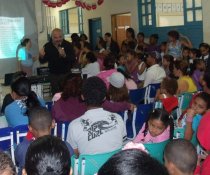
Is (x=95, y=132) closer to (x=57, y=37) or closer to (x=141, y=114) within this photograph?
(x=141, y=114)

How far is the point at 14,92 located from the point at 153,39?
6008mm

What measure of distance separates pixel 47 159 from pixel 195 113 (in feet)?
6.91

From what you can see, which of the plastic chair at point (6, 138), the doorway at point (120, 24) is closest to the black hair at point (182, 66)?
the plastic chair at point (6, 138)

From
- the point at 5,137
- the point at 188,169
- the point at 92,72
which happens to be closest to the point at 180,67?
the point at 92,72

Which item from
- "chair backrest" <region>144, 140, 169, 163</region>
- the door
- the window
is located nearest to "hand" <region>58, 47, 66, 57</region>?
"chair backrest" <region>144, 140, 169, 163</region>

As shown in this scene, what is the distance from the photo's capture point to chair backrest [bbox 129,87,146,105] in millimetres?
5162

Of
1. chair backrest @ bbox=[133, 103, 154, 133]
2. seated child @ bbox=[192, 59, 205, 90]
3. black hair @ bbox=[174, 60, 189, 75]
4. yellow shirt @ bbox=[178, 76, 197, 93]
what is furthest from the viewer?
seated child @ bbox=[192, 59, 205, 90]

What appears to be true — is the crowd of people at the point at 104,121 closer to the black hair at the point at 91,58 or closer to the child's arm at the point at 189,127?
the child's arm at the point at 189,127

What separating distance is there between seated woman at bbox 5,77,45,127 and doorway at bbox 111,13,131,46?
808cm

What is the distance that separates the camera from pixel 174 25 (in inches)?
377

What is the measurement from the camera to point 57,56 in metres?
6.46

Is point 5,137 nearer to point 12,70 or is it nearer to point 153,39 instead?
point 153,39

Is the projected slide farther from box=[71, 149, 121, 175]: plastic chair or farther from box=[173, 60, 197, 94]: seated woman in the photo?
box=[71, 149, 121, 175]: plastic chair

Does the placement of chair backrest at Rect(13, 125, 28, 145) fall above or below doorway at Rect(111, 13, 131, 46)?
below
